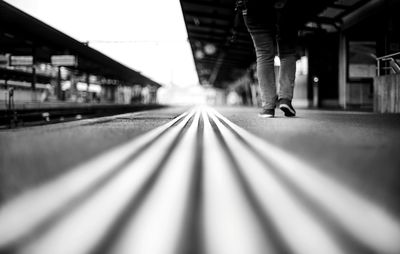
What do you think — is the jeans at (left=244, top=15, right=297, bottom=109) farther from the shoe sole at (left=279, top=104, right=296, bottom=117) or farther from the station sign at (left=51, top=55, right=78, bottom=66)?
the station sign at (left=51, top=55, right=78, bottom=66)

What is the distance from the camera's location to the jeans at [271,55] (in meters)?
2.82

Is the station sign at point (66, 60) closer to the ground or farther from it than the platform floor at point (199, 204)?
farther from it

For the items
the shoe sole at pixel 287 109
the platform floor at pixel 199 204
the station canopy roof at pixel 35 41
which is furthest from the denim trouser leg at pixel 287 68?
the station canopy roof at pixel 35 41

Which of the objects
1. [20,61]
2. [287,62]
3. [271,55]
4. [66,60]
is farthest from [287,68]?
[66,60]

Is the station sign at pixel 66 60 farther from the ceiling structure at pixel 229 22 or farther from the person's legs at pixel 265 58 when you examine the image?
the person's legs at pixel 265 58

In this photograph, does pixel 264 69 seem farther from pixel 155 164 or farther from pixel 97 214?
pixel 97 214

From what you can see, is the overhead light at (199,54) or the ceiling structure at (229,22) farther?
the overhead light at (199,54)

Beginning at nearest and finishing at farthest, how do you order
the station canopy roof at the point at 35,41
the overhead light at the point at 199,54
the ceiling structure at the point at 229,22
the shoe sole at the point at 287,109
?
the shoe sole at the point at 287,109
the ceiling structure at the point at 229,22
the station canopy roof at the point at 35,41
the overhead light at the point at 199,54

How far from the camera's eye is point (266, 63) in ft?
9.41

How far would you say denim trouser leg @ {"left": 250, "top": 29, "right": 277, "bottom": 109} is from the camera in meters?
2.83

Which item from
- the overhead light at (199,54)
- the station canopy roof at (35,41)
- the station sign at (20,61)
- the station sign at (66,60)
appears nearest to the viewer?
the station canopy roof at (35,41)

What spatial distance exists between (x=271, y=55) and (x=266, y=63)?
0.09 metres

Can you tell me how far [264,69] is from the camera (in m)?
2.88

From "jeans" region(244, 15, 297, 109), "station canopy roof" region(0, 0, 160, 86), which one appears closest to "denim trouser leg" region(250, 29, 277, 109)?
"jeans" region(244, 15, 297, 109)
